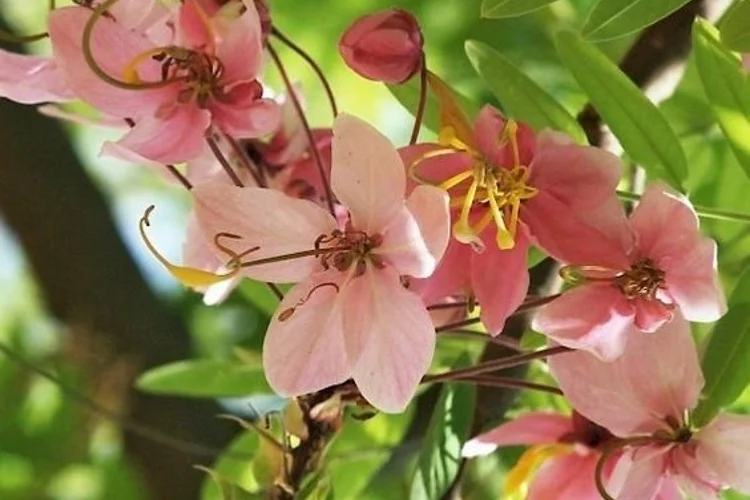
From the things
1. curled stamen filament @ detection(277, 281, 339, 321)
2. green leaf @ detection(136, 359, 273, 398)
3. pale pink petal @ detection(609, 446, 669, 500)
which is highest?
curled stamen filament @ detection(277, 281, 339, 321)

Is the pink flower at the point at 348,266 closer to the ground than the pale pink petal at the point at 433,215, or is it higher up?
closer to the ground

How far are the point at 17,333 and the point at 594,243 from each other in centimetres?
60

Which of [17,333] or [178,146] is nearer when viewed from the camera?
[178,146]

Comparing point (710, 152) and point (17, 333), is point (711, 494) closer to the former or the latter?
point (710, 152)

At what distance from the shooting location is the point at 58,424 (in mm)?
785

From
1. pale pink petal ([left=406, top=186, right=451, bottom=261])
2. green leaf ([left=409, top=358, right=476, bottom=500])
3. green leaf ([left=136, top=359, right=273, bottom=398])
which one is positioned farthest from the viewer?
green leaf ([left=136, top=359, right=273, bottom=398])

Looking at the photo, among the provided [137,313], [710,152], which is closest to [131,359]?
[137,313]

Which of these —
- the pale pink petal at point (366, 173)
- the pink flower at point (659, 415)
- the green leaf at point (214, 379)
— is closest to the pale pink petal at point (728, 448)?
the pink flower at point (659, 415)

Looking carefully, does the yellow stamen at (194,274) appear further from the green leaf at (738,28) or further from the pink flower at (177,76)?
the green leaf at (738,28)

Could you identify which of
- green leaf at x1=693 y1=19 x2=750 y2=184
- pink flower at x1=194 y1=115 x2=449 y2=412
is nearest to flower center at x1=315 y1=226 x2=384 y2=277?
pink flower at x1=194 y1=115 x2=449 y2=412

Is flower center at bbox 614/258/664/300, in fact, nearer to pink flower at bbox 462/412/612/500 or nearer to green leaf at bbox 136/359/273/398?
pink flower at bbox 462/412/612/500

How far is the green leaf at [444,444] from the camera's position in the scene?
432 mm

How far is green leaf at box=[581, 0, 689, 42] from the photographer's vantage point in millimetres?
345

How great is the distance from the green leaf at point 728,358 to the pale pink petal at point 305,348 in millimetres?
100
